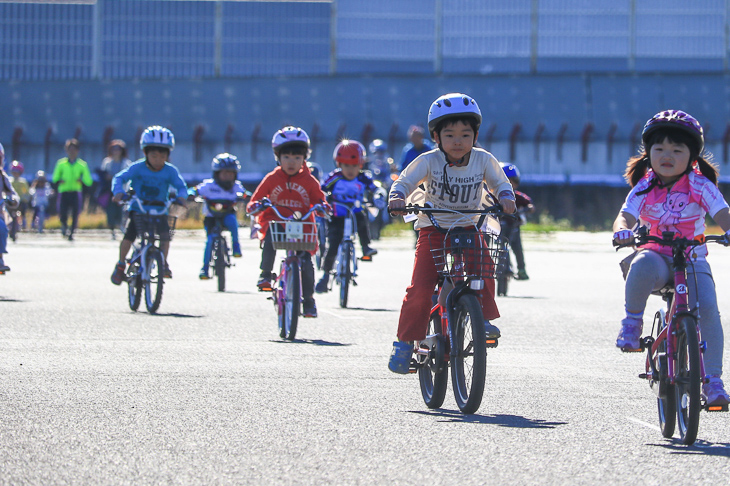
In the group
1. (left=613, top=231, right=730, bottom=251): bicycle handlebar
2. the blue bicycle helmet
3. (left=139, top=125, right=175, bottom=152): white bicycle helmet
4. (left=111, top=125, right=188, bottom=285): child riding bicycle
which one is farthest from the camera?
the blue bicycle helmet

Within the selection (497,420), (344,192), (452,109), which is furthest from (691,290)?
(344,192)

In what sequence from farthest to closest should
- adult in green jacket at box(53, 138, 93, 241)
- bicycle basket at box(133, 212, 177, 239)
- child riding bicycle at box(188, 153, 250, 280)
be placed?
1. adult in green jacket at box(53, 138, 93, 241)
2. child riding bicycle at box(188, 153, 250, 280)
3. bicycle basket at box(133, 212, 177, 239)

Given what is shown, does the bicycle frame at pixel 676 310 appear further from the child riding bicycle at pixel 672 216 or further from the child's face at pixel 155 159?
the child's face at pixel 155 159

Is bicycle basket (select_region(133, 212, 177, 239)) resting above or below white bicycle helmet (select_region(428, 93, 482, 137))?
below

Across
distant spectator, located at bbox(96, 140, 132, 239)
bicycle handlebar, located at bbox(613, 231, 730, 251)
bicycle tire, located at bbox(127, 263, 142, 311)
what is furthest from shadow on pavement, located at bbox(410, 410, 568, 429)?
distant spectator, located at bbox(96, 140, 132, 239)

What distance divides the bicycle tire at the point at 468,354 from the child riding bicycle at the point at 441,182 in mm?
331

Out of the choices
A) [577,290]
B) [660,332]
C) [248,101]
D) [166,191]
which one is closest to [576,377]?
[660,332]

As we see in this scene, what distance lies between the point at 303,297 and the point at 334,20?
88069mm

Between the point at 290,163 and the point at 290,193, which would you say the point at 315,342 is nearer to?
the point at 290,193

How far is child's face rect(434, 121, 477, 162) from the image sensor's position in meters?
7.32

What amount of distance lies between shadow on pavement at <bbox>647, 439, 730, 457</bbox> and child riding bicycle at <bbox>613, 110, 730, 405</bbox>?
9.2 inches

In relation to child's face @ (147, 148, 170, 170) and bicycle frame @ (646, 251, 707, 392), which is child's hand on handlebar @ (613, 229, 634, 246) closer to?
bicycle frame @ (646, 251, 707, 392)

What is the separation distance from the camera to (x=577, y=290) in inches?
661

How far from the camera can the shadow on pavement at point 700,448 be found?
596 centimetres
